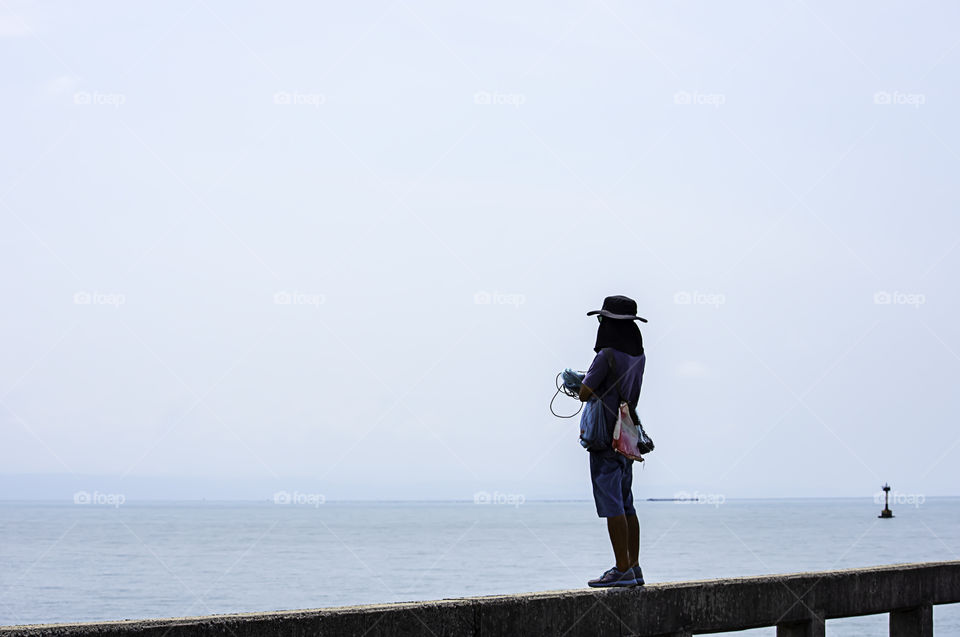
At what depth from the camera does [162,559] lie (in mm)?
80250

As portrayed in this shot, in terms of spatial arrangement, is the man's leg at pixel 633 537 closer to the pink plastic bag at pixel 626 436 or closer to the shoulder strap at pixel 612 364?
the pink plastic bag at pixel 626 436

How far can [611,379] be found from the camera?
669cm

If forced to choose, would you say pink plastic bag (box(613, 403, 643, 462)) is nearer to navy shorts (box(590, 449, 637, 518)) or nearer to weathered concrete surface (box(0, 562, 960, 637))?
navy shorts (box(590, 449, 637, 518))

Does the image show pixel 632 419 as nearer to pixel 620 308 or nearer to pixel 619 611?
pixel 620 308

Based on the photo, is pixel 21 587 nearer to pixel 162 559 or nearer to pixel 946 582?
pixel 162 559

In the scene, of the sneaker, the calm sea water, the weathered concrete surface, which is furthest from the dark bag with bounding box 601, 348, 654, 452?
the calm sea water

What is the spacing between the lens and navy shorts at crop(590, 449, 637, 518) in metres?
6.55

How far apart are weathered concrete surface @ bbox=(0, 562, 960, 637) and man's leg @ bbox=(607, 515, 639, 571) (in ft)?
1.76

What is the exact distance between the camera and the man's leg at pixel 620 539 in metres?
6.27

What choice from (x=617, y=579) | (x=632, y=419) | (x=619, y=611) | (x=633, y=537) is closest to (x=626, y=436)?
(x=632, y=419)

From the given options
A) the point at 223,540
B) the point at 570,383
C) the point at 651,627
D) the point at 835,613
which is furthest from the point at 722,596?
the point at 223,540

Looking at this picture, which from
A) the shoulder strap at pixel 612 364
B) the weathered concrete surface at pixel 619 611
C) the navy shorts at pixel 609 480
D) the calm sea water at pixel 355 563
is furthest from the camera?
the calm sea water at pixel 355 563

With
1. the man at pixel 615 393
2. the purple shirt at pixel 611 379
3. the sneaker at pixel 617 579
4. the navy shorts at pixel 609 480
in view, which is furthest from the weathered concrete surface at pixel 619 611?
the purple shirt at pixel 611 379

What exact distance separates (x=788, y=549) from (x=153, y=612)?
53638 millimetres
